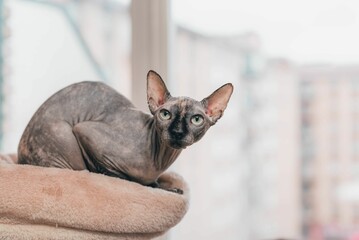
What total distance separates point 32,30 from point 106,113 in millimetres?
745

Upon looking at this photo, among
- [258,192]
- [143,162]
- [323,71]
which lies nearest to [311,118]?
[323,71]

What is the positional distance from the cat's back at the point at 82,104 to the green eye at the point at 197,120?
0.17 metres

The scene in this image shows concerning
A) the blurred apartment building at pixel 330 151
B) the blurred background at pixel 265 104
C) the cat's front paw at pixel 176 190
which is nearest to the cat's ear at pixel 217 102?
the cat's front paw at pixel 176 190

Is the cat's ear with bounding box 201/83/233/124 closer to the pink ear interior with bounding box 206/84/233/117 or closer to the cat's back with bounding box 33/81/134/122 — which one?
the pink ear interior with bounding box 206/84/233/117

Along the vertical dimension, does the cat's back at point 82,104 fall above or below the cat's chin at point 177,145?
above

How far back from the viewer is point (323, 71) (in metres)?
1.32

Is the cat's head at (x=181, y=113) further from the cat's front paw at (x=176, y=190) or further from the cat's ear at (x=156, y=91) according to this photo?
the cat's front paw at (x=176, y=190)

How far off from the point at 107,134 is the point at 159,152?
9 cm

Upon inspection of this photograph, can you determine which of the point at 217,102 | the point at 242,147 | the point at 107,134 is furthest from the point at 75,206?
the point at 242,147

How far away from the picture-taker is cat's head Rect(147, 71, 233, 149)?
788mm

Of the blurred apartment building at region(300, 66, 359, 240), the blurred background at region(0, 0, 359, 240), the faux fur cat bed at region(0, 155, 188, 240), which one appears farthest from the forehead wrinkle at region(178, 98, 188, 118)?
the blurred apartment building at region(300, 66, 359, 240)

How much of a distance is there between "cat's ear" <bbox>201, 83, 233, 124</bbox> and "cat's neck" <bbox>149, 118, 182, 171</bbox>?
0.09 meters

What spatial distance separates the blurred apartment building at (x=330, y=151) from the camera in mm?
1314

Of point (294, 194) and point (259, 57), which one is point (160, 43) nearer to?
point (259, 57)
